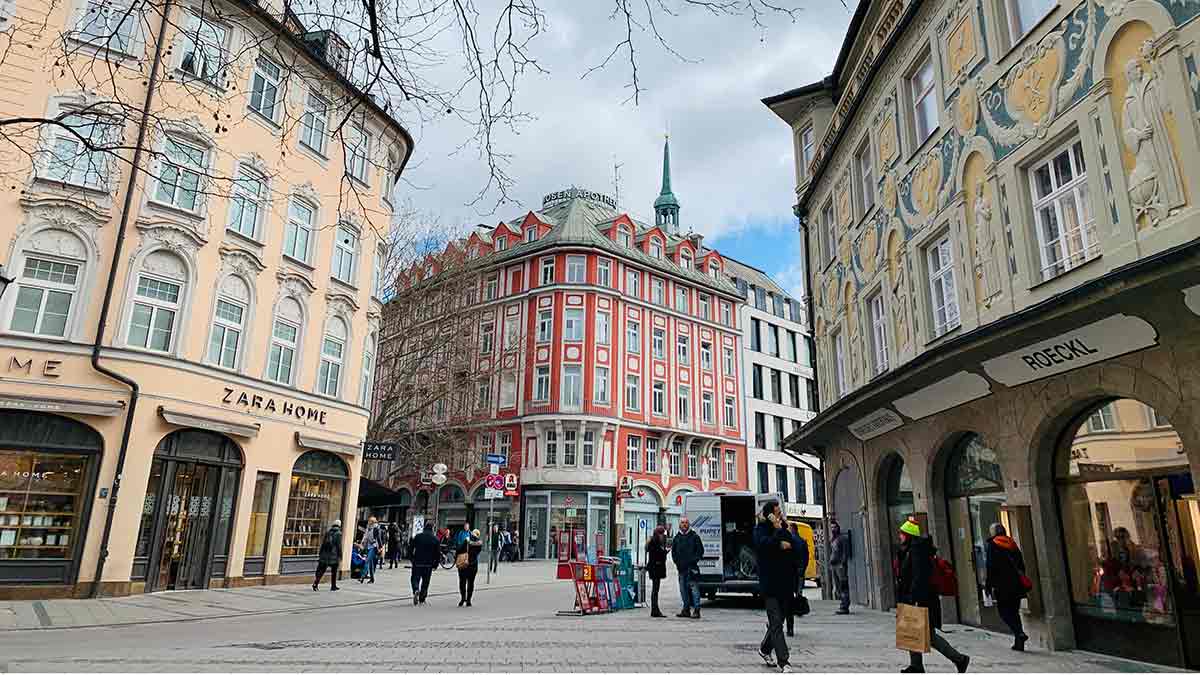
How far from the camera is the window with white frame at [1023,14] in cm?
1001

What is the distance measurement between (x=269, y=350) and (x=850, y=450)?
14716 millimetres

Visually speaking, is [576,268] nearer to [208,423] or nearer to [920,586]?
[208,423]

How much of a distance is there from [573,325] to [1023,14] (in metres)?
34.0

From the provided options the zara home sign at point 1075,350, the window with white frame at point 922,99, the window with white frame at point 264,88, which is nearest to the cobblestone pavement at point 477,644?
the zara home sign at point 1075,350

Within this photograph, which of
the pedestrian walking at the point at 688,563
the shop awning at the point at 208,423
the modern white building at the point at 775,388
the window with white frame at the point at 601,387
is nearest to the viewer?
the pedestrian walking at the point at 688,563

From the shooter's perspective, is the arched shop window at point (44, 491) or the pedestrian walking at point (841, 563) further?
the pedestrian walking at point (841, 563)

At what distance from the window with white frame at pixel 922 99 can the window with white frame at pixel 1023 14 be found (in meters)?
2.08

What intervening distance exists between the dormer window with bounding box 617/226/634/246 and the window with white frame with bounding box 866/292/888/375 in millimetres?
32263

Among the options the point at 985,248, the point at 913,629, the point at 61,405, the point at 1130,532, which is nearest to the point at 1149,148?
the point at 985,248

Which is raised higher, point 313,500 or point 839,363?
point 839,363

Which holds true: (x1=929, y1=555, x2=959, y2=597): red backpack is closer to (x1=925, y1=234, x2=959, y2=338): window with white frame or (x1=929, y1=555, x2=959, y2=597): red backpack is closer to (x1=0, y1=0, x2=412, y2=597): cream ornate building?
(x1=925, y1=234, x2=959, y2=338): window with white frame

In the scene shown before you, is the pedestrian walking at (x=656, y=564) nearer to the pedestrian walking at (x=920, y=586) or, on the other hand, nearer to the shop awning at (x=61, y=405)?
the pedestrian walking at (x=920, y=586)

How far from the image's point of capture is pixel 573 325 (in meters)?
43.4

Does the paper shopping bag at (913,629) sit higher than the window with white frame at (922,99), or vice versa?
the window with white frame at (922,99)
